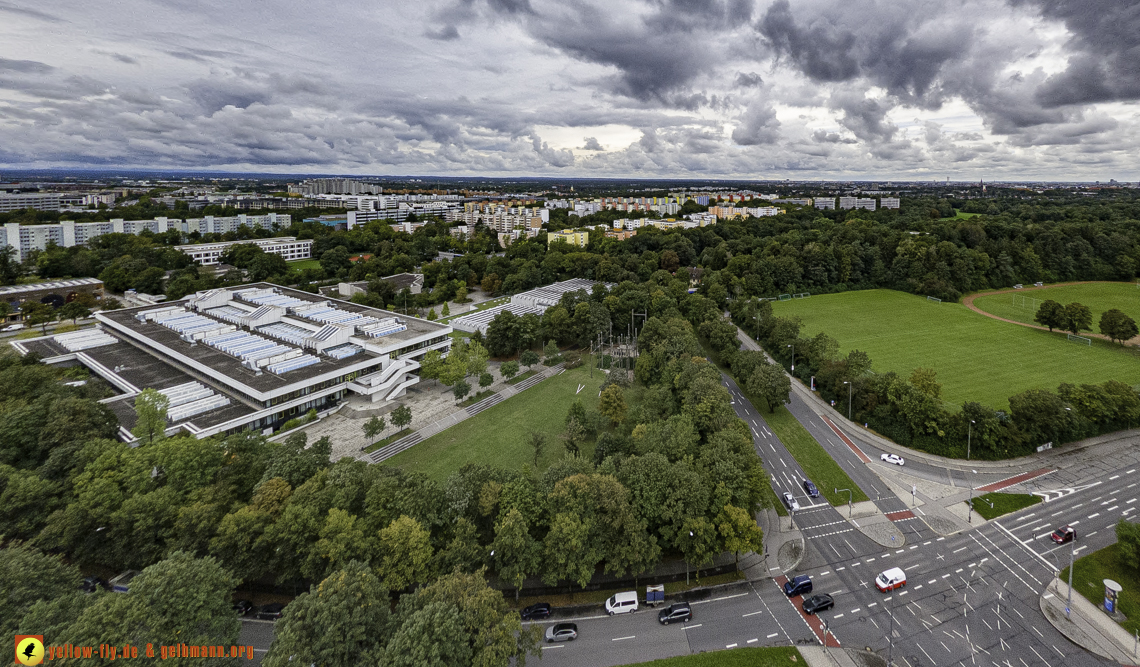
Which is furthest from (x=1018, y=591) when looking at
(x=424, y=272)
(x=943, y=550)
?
(x=424, y=272)

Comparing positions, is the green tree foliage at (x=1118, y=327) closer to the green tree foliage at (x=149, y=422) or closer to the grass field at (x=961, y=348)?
the grass field at (x=961, y=348)

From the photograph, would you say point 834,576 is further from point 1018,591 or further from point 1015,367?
point 1015,367

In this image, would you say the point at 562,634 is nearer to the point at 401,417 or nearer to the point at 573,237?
the point at 401,417

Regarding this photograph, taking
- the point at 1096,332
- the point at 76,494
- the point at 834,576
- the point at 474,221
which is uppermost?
the point at 474,221

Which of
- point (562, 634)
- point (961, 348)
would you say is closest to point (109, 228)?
point (562, 634)

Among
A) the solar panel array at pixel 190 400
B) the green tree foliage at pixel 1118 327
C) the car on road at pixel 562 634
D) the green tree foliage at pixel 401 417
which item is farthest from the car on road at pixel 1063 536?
the solar panel array at pixel 190 400

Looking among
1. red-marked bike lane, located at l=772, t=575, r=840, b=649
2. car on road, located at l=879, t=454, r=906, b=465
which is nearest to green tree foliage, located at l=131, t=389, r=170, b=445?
red-marked bike lane, located at l=772, t=575, r=840, b=649
